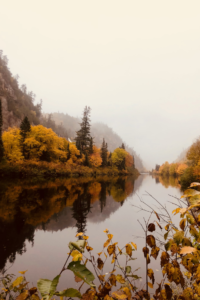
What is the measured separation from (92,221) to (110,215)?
5.29 feet

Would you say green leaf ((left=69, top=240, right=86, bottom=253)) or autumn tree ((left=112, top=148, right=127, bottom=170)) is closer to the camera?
green leaf ((left=69, top=240, right=86, bottom=253))

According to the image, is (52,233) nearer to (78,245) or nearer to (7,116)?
(78,245)

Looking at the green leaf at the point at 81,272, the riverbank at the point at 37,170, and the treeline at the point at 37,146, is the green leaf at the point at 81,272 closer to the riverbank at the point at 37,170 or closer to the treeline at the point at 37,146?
the riverbank at the point at 37,170

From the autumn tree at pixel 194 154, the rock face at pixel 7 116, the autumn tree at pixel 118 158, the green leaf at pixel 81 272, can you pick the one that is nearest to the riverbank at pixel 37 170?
the autumn tree at pixel 194 154

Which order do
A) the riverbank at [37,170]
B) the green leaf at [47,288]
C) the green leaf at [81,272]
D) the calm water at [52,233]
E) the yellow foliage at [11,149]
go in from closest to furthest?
the green leaf at [47,288]
the green leaf at [81,272]
the calm water at [52,233]
the riverbank at [37,170]
the yellow foliage at [11,149]

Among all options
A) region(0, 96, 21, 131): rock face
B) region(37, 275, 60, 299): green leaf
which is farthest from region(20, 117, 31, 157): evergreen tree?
region(0, 96, 21, 131): rock face

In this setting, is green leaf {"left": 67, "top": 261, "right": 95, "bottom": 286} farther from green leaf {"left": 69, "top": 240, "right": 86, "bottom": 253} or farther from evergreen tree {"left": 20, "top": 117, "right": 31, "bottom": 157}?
evergreen tree {"left": 20, "top": 117, "right": 31, "bottom": 157}

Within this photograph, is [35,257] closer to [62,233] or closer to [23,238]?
[23,238]

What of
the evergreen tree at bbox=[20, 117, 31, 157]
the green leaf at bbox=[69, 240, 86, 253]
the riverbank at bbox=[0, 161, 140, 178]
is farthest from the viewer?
the evergreen tree at bbox=[20, 117, 31, 157]

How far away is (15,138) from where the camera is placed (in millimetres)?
32594

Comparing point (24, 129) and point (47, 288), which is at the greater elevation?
point (24, 129)

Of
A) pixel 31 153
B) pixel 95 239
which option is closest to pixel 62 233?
pixel 95 239

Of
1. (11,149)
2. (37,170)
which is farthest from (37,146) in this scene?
(37,170)

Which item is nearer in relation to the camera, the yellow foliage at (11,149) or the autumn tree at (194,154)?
the yellow foliage at (11,149)
